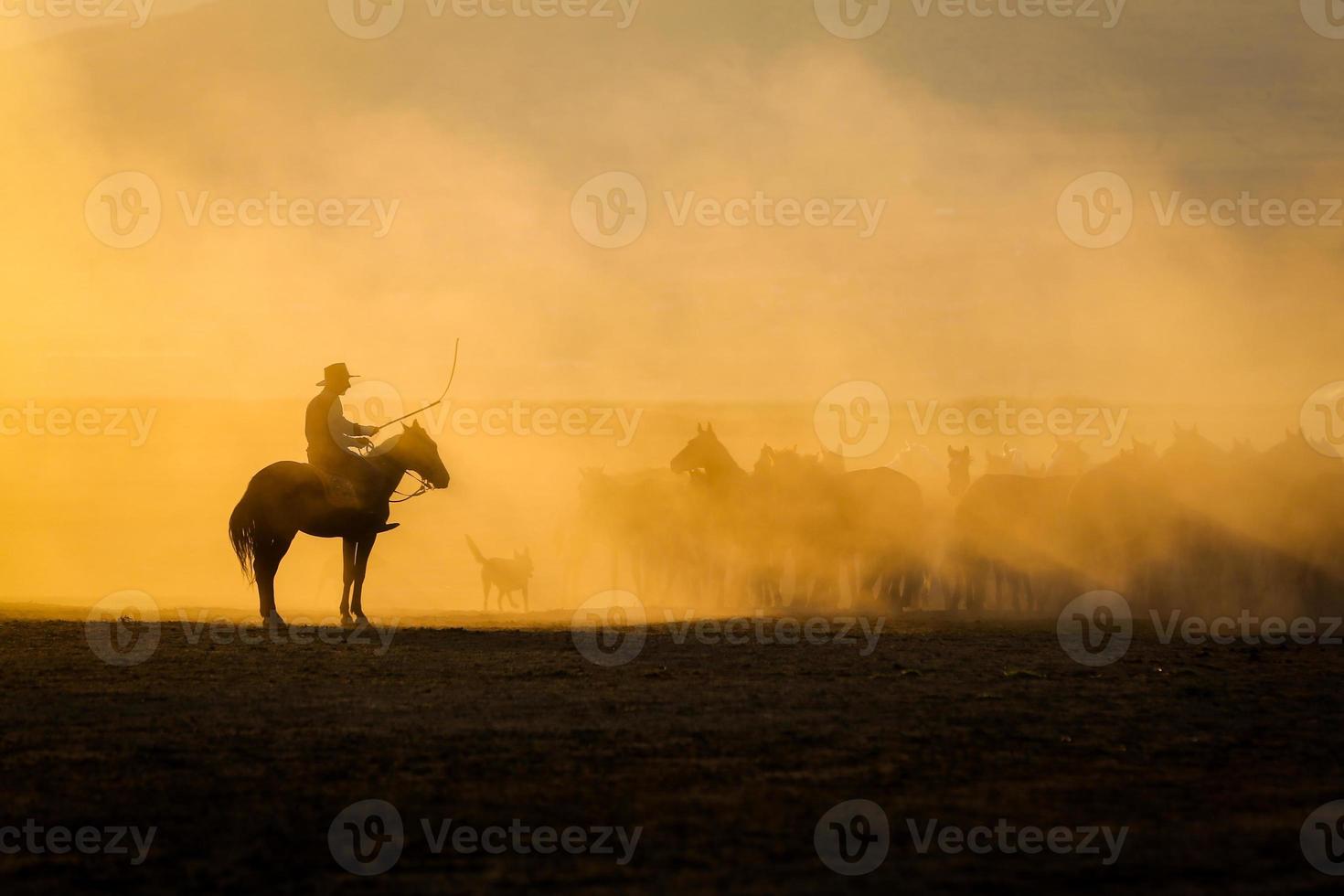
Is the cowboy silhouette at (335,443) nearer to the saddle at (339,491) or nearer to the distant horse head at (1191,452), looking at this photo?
the saddle at (339,491)

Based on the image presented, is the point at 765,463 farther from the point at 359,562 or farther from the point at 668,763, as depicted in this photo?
the point at 668,763

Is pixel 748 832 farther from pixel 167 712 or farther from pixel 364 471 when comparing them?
pixel 364 471

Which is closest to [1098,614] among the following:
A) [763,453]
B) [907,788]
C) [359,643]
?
[763,453]

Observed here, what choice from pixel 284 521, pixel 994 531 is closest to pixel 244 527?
pixel 284 521

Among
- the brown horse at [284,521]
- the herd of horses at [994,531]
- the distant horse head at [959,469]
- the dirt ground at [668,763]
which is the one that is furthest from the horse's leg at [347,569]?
the distant horse head at [959,469]

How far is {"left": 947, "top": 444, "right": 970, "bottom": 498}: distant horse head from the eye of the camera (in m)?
43.3

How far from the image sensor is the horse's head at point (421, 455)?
25.0m

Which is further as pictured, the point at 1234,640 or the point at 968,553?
the point at 968,553

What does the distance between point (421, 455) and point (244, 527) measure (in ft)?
12.0

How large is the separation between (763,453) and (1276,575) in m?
15.3

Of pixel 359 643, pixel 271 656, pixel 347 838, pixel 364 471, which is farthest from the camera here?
pixel 364 471

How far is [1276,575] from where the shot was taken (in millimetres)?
32906

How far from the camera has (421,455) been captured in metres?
25.1

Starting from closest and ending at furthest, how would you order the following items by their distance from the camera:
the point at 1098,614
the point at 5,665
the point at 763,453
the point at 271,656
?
1. the point at 5,665
2. the point at 271,656
3. the point at 1098,614
4. the point at 763,453
